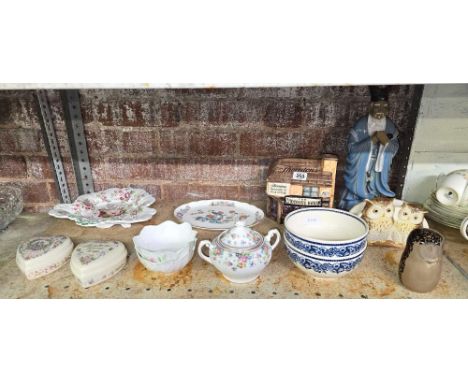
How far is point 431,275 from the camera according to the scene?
64 cm

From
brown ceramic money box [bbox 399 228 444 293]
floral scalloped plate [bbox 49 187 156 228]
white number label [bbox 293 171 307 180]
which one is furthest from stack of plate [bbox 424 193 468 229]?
floral scalloped plate [bbox 49 187 156 228]

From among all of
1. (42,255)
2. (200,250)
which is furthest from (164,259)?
(42,255)

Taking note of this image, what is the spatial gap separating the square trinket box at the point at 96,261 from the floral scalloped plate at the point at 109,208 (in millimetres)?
136

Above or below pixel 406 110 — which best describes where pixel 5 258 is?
below

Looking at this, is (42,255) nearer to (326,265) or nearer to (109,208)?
(109,208)

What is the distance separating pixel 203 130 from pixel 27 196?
1.83ft

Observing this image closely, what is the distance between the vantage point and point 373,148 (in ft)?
2.72

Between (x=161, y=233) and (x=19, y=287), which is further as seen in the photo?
(x=161, y=233)

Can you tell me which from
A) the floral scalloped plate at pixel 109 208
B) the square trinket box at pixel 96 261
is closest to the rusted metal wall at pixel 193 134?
the floral scalloped plate at pixel 109 208

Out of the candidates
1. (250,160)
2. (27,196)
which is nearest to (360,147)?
(250,160)

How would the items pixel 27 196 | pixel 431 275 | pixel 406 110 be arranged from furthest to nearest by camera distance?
pixel 27 196 < pixel 406 110 < pixel 431 275

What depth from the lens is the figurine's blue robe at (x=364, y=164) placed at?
0.83 meters
